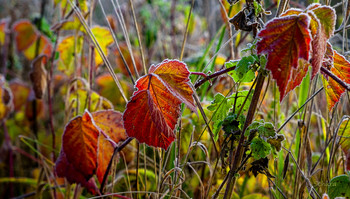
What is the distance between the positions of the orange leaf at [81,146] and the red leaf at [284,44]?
0.36 m

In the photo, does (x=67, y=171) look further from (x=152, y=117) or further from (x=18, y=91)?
(x=18, y=91)

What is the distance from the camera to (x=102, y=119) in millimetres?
653

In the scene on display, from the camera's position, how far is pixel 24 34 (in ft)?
4.29

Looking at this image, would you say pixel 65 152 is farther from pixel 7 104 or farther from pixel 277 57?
pixel 7 104

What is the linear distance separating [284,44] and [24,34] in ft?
3.89

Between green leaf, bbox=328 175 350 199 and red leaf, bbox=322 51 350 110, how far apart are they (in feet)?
0.37

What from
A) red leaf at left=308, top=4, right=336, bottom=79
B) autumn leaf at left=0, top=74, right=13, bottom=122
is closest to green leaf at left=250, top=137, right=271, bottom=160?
red leaf at left=308, top=4, right=336, bottom=79

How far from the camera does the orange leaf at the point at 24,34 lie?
130 centimetres

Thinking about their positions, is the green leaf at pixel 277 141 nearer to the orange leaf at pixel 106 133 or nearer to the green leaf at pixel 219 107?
the green leaf at pixel 219 107

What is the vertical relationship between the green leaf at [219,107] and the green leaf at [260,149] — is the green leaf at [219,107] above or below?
above

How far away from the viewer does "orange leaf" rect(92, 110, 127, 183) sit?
2.11ft

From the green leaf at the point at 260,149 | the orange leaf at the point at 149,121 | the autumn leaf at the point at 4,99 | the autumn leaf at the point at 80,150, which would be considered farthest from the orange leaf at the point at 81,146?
the autumn leaf at the point at 4,99

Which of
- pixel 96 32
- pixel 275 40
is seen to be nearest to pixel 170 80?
pixel 275 40

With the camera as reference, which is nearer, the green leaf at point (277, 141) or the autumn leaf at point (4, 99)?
the green leaf at point (277, 141)
